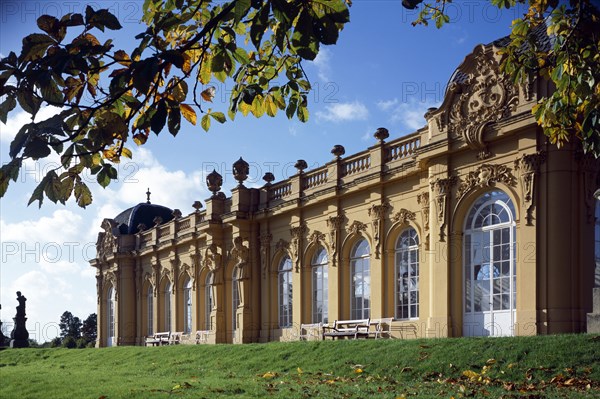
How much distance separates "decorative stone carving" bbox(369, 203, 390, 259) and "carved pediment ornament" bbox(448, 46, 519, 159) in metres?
4.09

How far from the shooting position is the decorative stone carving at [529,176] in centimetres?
1744

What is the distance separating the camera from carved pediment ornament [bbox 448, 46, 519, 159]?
1805 centimetres

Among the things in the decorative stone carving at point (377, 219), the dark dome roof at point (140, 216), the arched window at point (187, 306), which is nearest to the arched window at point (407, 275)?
the decorative stone carving at point (377, 219)

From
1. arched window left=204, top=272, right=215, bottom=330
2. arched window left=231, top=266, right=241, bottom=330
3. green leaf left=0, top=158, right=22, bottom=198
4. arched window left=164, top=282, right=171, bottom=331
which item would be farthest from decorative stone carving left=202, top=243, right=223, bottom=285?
green leaf left=0, top=158, right=22, bottom=198

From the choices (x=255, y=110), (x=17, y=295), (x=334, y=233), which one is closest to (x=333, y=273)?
(x=334, y=233)

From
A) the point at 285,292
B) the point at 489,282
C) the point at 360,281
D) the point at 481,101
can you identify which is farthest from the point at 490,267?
the point at 285,292

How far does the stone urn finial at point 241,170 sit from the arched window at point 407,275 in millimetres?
8200

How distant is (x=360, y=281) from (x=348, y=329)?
1.72 metres

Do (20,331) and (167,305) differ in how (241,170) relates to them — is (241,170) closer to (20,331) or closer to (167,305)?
(167,305)

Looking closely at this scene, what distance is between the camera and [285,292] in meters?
27.5

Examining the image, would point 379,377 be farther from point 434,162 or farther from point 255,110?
point 255,110

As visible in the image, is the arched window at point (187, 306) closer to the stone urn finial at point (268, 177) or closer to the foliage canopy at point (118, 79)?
the stone urn finial at point (268, 177)

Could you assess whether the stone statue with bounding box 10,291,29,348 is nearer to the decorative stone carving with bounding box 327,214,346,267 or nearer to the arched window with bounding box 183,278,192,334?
the arched window with bounding box 183,278,192,334

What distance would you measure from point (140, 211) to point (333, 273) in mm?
19309
